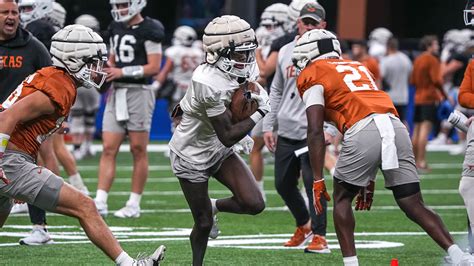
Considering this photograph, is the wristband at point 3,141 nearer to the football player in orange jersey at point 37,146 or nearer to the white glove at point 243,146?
the football player in orange jersey at point 37,146

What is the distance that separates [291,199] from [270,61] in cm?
170

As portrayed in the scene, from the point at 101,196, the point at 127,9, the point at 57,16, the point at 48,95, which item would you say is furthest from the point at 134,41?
the point at 48,95

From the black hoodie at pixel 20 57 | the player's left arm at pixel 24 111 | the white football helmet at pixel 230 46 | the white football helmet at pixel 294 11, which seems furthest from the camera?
the white football helmet at pixel 294 11

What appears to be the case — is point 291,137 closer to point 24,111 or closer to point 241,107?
point 241,107

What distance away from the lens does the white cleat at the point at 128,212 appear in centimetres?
1221

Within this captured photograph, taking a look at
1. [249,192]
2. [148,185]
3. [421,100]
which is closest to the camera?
[249,192]

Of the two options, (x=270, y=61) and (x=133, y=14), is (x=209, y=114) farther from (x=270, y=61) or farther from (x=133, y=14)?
(x=133, y=14)

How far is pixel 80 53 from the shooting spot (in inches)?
318

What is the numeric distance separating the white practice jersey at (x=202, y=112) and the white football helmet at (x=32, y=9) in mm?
4161

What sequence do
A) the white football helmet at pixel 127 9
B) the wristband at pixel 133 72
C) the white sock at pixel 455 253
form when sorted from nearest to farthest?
1. the white sock at pixel 455 253
2. the wristband at pixel 133 72
3. the white football helmet at pixel 127 9

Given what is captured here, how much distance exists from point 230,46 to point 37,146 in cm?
146

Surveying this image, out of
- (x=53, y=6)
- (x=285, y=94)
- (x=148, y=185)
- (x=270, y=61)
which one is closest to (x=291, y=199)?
(x=285, y=94)

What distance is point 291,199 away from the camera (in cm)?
1040

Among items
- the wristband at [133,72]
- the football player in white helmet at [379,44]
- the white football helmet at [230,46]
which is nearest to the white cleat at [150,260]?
the white football helmet at [230,46]
